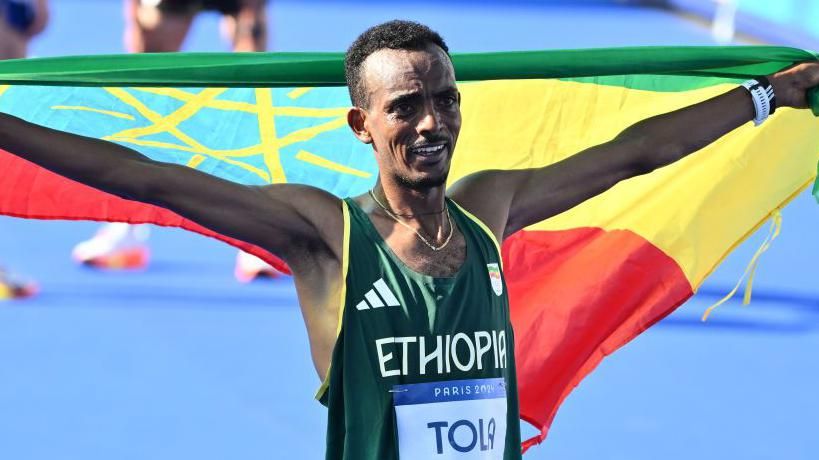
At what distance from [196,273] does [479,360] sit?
14.4 ft

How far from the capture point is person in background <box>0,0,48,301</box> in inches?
264

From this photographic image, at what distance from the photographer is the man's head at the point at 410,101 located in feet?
9.95

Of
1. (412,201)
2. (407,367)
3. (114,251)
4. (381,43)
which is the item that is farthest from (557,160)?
(114,251)

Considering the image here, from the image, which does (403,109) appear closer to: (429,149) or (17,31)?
(429,149)

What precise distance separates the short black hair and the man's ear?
1 centimetres

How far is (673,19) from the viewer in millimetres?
13859

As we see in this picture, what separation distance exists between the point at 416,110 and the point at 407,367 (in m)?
0.52

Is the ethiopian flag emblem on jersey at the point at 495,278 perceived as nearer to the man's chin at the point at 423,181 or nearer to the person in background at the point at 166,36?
the man's chin at the point at 423,181

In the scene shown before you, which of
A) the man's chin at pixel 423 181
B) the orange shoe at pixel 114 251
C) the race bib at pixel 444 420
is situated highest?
the orange shoe at pixel 114 251

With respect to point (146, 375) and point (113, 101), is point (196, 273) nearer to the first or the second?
point (146, 375)

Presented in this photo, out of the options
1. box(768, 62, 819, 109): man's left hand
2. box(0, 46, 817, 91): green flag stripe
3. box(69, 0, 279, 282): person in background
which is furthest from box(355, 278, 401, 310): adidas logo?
box(69, 0, 279, 282): person in background

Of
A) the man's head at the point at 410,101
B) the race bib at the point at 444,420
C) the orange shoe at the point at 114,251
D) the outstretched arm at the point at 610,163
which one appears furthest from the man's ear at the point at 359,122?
the orange shoe at the point at 114,251

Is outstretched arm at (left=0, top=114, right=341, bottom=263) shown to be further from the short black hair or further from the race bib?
the race bib

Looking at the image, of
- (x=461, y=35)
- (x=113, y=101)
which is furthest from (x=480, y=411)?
(x=461, y=35)
